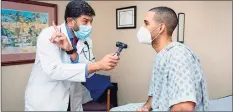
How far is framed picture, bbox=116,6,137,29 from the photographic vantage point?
279 centimetres

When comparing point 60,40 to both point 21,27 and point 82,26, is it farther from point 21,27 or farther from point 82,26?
point 21,27

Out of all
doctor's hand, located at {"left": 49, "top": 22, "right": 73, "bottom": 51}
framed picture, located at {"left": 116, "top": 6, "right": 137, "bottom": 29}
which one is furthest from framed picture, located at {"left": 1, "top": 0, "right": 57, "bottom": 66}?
doctor's hand, located at {"left": 49, "top": 22, "right": 73, "bottom": 51}

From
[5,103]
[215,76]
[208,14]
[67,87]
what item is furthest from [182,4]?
[5,103]

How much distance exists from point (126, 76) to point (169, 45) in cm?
194

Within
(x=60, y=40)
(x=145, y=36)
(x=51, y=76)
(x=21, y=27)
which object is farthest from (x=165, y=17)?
(x=21, y=27)

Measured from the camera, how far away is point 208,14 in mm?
2248

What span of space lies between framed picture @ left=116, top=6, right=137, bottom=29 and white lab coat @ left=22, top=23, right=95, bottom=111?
1.48m

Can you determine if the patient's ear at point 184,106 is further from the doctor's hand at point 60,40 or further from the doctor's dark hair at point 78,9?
the doctor's dark hair at point 78,9

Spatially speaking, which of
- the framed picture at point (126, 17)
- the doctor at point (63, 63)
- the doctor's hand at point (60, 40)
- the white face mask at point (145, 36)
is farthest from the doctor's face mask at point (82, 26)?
the framed picture at point (126, 17)

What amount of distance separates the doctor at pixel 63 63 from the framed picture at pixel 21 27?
0.96 meters

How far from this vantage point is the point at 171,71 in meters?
0.97

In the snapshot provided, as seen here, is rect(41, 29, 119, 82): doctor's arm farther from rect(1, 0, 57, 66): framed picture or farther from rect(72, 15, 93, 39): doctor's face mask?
rect(1, 0, 57, 66): framed picture

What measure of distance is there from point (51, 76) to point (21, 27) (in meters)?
1.27

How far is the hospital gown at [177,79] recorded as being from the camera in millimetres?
930
